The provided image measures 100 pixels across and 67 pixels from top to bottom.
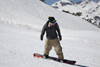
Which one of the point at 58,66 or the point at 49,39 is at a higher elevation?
the point at 49,39

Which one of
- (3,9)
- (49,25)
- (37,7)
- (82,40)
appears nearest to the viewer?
(49,25)

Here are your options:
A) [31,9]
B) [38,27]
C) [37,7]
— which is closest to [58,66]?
[38,27]

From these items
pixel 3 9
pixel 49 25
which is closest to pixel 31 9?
pixel 3 9

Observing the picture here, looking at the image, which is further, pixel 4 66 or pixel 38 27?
pixel 38 27

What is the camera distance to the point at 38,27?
21562 millimetres

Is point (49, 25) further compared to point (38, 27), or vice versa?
point (38, 27)

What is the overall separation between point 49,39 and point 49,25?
0.61 meters

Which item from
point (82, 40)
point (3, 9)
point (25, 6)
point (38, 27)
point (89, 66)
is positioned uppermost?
point (25, 6)

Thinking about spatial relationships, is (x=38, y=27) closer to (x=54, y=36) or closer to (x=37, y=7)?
(x=37, y=7)

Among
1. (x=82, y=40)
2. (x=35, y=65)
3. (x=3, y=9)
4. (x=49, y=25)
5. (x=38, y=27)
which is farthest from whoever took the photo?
(x=3, y=9)

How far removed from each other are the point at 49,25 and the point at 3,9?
969 inches

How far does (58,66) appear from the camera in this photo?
3979 millimetres

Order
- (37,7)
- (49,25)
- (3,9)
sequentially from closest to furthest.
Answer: (49,25) < (3,9) < (37,7)

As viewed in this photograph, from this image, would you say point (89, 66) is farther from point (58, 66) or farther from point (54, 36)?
point (54, 36)
